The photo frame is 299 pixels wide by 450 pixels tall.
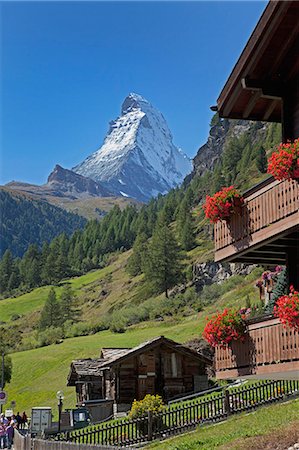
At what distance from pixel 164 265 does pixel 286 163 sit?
344 feet

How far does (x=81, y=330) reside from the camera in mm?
92688

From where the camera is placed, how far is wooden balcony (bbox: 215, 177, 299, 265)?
13.1 metres

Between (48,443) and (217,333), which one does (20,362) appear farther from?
(217,333)

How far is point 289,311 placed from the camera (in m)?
12.5

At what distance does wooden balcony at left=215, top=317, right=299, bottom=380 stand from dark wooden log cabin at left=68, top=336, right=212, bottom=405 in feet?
91.9

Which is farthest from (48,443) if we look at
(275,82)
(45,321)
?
(45,321)

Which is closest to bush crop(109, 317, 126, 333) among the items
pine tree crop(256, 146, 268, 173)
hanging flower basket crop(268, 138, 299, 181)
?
pine tree crop(256, 146, 268, 173)

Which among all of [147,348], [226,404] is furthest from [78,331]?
[226,404]

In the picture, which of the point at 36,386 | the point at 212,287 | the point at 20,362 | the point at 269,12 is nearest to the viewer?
the point at 269,12

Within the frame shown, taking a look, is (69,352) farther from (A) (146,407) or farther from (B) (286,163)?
(B) (286,163)

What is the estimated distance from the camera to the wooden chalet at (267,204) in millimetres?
13242

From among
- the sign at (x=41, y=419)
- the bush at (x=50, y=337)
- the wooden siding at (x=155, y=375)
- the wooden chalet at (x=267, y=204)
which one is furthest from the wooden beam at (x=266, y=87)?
the bush at (x=50, y=337)

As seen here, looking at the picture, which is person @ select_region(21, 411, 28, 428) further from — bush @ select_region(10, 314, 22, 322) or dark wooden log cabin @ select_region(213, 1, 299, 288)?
bush @ select_region(10, 314, 22, 322)

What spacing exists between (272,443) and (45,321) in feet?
328
